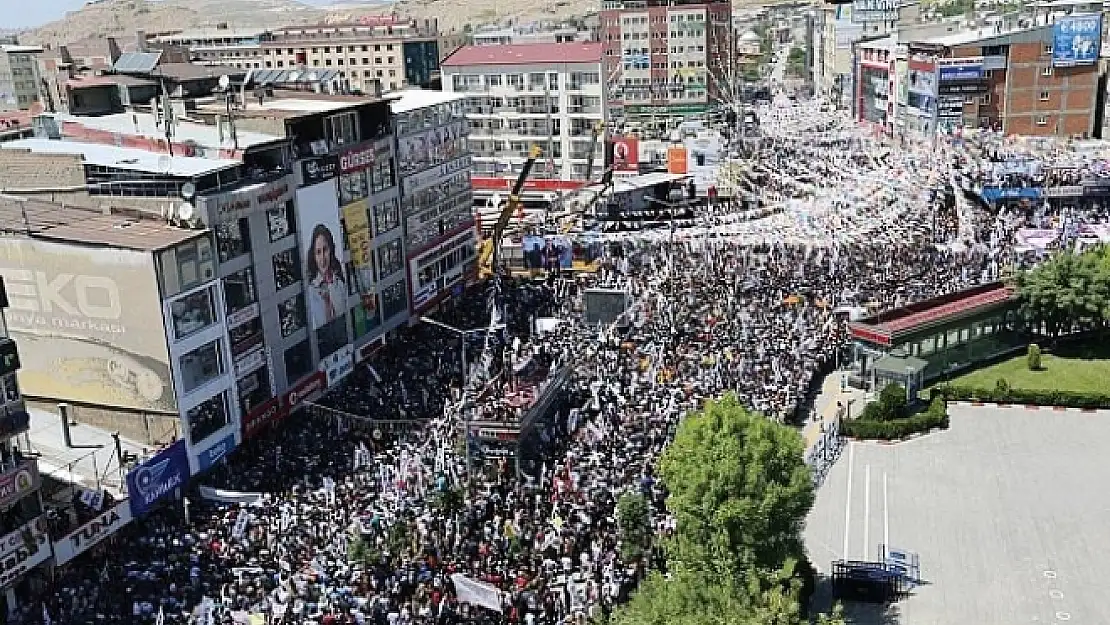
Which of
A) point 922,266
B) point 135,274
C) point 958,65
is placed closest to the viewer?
point 135,274

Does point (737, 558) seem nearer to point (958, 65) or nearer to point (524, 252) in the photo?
point (524, 252)

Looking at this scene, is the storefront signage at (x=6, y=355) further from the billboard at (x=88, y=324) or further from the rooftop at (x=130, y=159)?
the rooftop at (x=130, y=159)

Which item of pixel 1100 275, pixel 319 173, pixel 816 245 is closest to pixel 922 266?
pixel 816 245

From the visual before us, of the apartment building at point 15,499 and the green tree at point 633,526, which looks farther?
the green tree at point 633,526

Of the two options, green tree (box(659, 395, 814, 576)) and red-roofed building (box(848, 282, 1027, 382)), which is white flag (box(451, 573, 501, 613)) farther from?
red-roofed building (box(848, 282, 1027, 382))

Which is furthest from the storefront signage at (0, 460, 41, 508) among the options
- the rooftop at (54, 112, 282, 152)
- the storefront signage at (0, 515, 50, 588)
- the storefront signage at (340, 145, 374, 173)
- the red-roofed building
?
the red-roofed building

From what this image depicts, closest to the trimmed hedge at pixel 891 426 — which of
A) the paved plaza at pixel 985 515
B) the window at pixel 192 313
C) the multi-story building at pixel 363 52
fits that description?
the paved plaza at pixel 985 515
